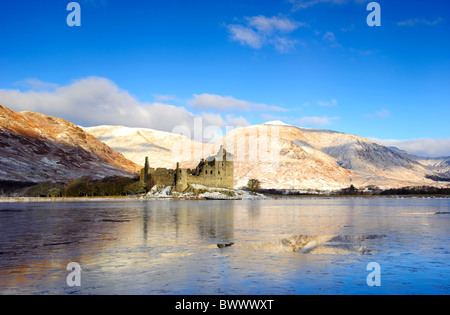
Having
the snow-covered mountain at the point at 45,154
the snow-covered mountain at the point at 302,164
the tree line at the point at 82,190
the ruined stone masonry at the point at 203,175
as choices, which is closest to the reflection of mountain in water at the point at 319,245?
the ruined stone masonry at the point at 203,175

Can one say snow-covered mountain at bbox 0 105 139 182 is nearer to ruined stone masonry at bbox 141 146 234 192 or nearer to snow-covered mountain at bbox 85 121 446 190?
snow-covered mountain at bbox 85 121 446 190

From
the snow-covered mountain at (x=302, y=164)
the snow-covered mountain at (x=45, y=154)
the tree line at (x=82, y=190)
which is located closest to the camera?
the tree line at (x=82, y=190)

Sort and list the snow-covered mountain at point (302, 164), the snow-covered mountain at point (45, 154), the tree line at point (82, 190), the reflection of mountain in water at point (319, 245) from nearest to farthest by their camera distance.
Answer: the reflection of mountain in water at point (319, 245)
the tree line at point (82, 190)
the snow-covered mountain at point (45, 154)
the snow-covered mountain at point (302, 164)

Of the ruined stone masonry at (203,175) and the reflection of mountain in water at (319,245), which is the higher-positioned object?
the ruined stone masonry at (203,175)

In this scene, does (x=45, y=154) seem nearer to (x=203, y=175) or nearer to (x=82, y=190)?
(x=82, y=190)

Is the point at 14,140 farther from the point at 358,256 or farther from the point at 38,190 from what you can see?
the point at 358,256

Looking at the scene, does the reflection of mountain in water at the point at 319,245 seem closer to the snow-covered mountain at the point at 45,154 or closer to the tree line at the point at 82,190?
the tree line at the point at 82,190

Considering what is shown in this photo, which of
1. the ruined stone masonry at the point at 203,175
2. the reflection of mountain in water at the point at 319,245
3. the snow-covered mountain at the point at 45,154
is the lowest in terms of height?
the reflection of mountain in water at the point at 319,245

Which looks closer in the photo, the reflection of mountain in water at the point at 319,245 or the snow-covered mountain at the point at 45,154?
the reflection of mountain in water at the point at 319,245
